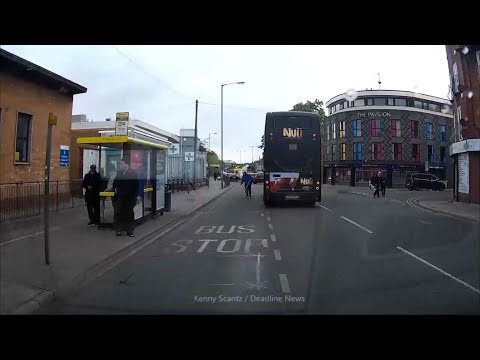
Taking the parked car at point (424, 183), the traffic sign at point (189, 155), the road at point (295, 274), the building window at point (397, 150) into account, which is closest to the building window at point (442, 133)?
the building window at point (397, 150)

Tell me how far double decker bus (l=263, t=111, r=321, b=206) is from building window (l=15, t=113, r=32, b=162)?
37.7 feet

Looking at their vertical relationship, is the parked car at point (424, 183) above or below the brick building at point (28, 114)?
below

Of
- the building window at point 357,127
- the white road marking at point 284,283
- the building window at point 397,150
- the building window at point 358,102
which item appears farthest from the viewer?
the building window at point 397,150

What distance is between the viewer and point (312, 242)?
9.43 metres

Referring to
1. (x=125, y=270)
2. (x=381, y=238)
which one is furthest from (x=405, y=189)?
(x=125, y=270)

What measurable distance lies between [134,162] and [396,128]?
26.0 ft

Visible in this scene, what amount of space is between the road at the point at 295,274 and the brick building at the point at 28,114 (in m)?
2.79

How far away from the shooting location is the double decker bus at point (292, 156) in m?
18.0

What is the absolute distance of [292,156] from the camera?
1823 cm

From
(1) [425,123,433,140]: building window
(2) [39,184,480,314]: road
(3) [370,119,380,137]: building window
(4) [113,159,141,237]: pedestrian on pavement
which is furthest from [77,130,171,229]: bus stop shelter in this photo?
(1) [425,123,433,140]: building window

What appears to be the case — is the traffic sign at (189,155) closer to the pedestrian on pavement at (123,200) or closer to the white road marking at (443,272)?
the pedestrian on pavement at (123,200)

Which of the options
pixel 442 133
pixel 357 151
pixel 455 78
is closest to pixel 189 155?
pixel 357 151
